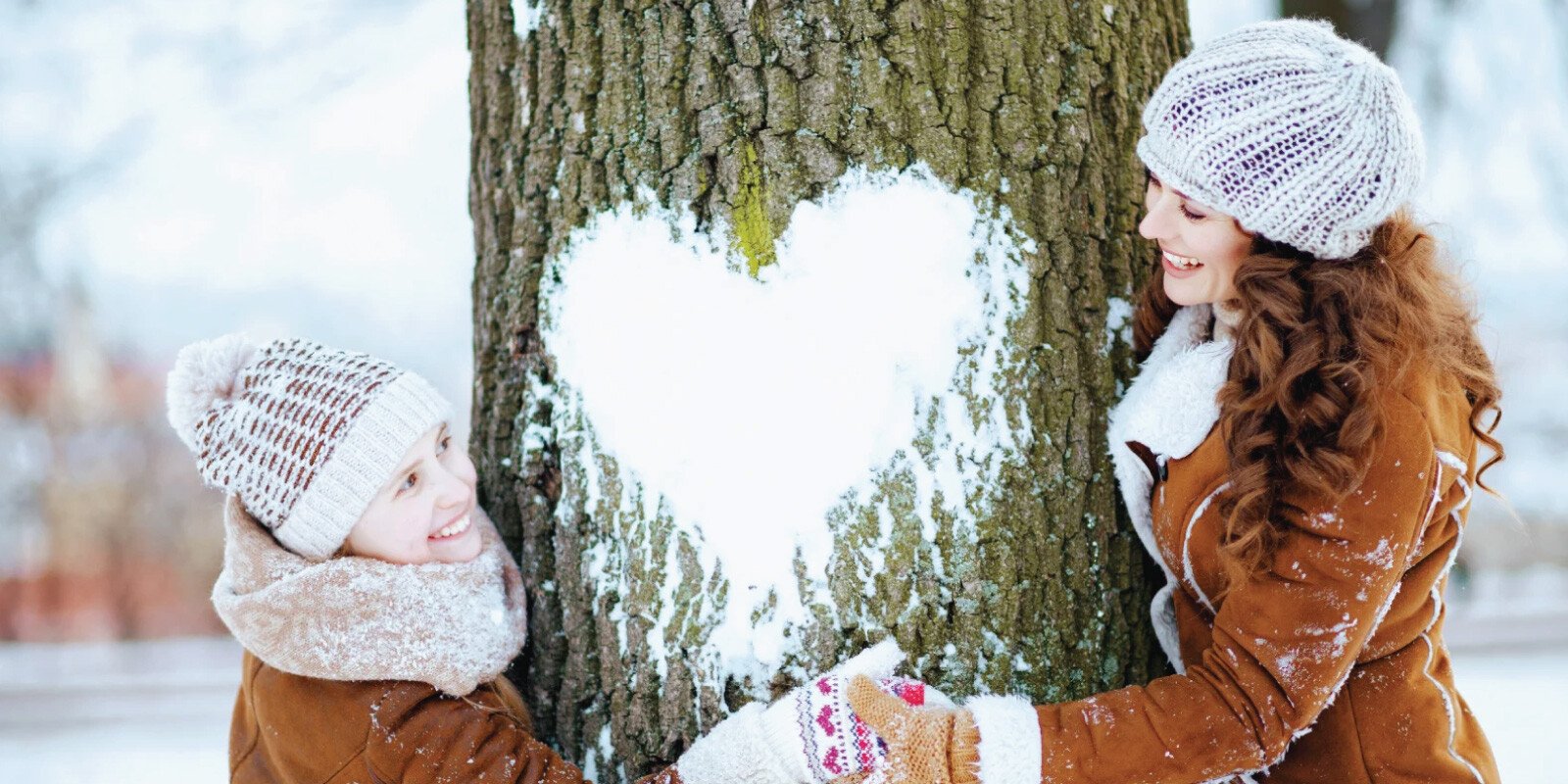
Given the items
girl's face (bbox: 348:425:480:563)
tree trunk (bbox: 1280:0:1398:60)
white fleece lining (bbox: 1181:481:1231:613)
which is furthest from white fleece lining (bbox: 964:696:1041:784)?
tree trunk (bbox: 1280:0:1398:60)

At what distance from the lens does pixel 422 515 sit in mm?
1821

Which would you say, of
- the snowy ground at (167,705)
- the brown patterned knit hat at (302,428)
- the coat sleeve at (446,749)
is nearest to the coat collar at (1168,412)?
the coat sleeve at (446,749)

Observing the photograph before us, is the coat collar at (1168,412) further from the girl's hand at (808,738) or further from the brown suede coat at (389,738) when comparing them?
the brown suede coat at (389,738)

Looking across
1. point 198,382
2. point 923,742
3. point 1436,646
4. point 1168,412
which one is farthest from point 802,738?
point 198,382

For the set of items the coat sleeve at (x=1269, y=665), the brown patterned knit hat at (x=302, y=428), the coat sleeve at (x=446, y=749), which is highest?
the brown patterned knit hat at (x=302, y=428)

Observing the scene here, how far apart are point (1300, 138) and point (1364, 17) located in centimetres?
523

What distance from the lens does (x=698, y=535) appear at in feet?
5.84

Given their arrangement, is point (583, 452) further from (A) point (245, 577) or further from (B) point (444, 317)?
(B) point (444, 317)

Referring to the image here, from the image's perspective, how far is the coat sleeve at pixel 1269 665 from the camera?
150 cm

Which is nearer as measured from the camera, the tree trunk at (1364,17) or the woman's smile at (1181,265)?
the woman's smile at (1181,265)

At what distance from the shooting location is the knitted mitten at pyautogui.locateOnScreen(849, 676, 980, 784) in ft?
5.11

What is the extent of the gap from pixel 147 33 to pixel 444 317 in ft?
8.80

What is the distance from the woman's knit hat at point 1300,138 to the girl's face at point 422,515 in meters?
1.29

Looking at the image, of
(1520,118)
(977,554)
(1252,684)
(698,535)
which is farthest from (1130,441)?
(1520,118)
